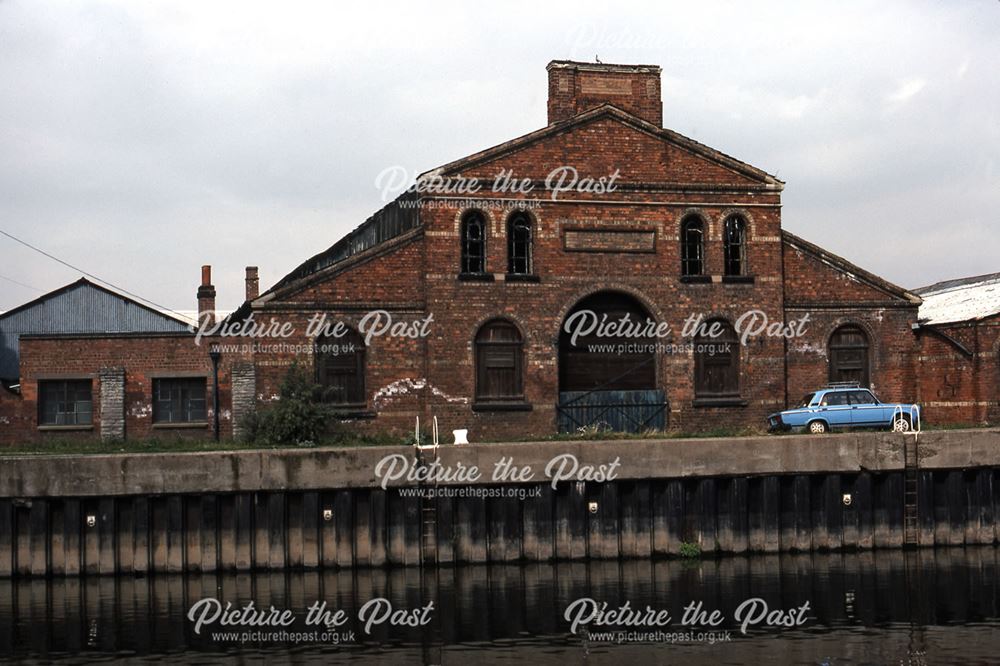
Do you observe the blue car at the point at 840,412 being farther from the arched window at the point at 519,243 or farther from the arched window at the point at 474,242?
the arched window at the point at 474,242

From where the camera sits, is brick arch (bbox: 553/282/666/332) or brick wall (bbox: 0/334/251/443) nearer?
brick arch (bbox: 553/282/666/332)

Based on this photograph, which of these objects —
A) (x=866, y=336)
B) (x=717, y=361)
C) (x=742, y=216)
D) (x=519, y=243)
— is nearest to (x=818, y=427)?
(x=717, y=361)

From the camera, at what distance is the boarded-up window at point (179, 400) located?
3581 centimetres

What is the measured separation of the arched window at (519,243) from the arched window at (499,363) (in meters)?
1.52

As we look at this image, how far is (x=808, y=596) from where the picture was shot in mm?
21703

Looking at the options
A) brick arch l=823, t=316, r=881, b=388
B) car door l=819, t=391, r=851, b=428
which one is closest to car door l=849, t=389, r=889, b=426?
car door l=819, t=391, r=851, b=428

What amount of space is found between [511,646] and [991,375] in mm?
19579

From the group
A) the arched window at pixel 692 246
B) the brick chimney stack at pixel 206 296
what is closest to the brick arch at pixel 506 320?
the arched window at pixel 692 246

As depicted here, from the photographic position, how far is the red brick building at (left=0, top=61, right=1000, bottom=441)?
100 feet

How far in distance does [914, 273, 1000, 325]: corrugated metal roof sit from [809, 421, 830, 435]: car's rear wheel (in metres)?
6.20

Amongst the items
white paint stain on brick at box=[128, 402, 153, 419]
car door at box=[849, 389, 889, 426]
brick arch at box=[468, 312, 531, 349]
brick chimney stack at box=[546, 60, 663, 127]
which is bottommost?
car door at box=[849, 389, 889, 426]

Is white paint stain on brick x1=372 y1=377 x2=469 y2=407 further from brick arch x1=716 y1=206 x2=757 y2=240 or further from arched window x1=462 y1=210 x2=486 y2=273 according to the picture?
brick arch x1=716 y1=206 x2=757 y2=240

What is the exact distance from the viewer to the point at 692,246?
107 feet

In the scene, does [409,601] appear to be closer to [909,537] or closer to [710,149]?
[909,537]
